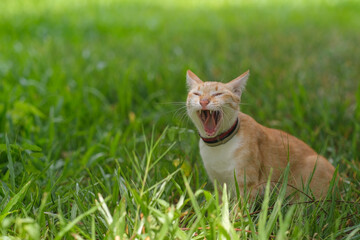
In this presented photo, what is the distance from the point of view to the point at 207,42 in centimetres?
666

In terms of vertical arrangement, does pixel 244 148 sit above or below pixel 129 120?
above

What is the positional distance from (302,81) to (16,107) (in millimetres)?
2777

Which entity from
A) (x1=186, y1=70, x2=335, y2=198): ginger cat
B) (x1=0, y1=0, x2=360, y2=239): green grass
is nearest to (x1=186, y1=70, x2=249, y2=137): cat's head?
(x1=186, y1=70, x2=335, y2=198): ginger cat

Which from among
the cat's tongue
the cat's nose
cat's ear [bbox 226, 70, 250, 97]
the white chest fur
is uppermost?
cat's ear [bbox 226, 70, 250, 97]

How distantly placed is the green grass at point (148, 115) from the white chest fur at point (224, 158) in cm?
14

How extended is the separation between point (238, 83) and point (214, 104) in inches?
7.5

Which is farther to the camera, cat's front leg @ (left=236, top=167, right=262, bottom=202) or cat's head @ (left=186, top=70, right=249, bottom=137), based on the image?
cat's front leg @ (left=236, top=167, right=262, bottom=202)

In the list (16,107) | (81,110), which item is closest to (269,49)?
(81,110)

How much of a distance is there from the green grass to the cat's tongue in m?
0.20

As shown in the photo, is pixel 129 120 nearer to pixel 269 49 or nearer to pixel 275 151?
pixel 275 151

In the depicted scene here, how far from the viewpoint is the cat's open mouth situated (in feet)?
6.89

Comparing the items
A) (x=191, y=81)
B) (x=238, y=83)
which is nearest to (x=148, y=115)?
(x=191, y=81)

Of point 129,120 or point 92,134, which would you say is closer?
point 92,134

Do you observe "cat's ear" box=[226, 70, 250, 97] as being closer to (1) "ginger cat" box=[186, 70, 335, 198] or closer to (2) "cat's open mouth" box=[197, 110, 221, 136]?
(1) "ginger cat" box=[186, 70, 335, 198]
